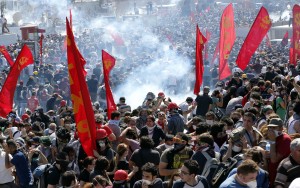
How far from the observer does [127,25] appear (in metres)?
64.9

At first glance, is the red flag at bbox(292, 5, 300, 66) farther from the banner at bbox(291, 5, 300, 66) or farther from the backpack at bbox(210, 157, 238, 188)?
the backpack at bbox(210, 157, 238, 188)

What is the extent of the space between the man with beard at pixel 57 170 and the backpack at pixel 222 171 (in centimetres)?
180

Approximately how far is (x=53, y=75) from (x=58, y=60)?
29.5 feet

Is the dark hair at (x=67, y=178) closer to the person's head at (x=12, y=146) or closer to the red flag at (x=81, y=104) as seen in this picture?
the red flag at (x=81, y=104)

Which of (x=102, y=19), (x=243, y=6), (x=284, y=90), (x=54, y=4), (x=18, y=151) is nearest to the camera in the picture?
(x=18, y=151)

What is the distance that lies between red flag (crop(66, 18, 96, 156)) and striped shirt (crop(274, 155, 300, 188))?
9.25 feet

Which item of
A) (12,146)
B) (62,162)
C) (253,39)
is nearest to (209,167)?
(62,162)

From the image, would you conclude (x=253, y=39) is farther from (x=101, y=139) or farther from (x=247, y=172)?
(x=247, y=172)

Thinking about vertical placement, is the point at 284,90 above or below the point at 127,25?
above

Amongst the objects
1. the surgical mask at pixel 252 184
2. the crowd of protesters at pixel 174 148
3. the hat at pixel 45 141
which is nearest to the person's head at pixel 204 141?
the crowd of protesters at pixel 174 148

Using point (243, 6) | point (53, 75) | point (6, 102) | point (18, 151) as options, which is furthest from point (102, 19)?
point (18, 151)

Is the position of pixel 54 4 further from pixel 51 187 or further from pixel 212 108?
pixel 51 187

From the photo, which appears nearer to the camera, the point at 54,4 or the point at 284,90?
the point at 284,90

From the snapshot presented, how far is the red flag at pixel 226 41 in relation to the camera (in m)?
16.8
